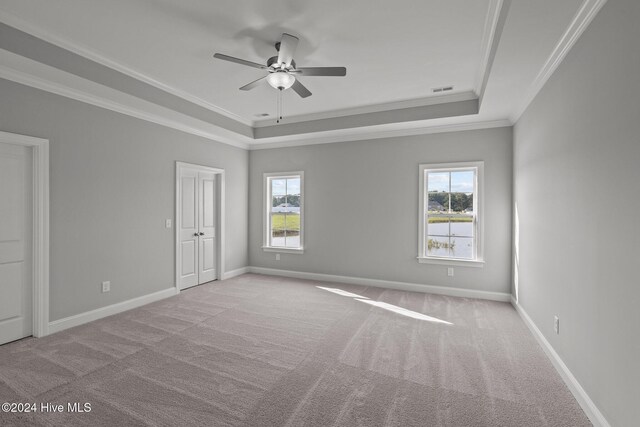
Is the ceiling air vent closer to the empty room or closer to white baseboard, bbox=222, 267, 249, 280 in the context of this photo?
the empty room

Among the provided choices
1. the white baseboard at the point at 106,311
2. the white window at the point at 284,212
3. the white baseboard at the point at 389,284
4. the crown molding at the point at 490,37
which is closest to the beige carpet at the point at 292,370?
the white baseboard at the point at 106,311

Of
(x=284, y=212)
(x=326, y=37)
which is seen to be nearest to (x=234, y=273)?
(x=284, y=212)

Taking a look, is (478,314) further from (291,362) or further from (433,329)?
(291,362)

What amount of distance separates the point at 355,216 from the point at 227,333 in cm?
298

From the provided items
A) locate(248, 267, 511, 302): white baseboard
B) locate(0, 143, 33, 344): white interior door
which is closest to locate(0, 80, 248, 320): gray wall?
locate(0, 143, 33, 344): white interior door

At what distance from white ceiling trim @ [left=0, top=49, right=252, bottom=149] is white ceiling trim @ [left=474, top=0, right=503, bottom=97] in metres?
3.81

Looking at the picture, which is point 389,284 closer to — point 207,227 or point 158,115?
point 207,227

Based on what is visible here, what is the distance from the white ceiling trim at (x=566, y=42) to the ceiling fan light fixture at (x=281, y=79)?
2281mm

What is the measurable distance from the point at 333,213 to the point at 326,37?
3259 millimetres

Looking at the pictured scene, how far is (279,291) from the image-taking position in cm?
505

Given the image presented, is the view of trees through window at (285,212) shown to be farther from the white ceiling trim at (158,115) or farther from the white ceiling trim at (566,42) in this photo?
the white ceiling trim at (566,42)

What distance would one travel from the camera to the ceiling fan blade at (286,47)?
2.70 meters

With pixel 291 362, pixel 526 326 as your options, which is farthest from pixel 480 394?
pixel 526 326

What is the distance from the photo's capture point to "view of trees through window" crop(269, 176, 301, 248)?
6109 millimetres
